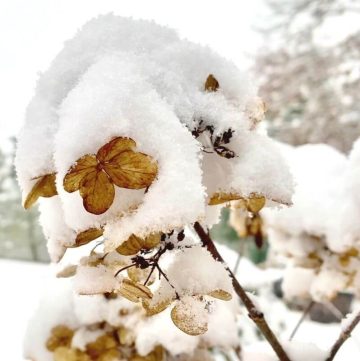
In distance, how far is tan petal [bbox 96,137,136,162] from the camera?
317 mm

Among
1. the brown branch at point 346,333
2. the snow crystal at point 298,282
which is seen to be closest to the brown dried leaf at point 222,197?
the brown branch at point 346,333

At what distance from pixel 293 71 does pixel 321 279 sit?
24.5 ft

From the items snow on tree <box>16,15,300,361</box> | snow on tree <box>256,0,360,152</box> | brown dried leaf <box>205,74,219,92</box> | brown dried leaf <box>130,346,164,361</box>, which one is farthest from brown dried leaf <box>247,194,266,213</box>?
snow on tree <box>256,0,360,152</box>

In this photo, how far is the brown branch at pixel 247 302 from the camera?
40 cm

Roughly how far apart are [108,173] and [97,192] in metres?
0.02

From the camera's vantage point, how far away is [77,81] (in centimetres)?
39

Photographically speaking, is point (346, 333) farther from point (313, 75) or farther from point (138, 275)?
point (313, 75)

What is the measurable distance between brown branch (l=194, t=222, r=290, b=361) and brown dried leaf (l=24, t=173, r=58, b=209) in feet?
0.40

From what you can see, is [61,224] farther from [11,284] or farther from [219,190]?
[11,284]

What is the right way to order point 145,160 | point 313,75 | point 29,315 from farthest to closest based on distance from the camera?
point 313,75 < point 29,315 < point 145,160

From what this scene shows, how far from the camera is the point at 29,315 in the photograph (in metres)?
1.86

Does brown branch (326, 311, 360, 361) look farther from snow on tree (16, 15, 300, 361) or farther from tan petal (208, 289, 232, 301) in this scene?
tan petal (208, 289, 232, 301)

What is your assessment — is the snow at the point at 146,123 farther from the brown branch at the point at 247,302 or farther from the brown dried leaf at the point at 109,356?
the brown dried leaf at the point at 109,356

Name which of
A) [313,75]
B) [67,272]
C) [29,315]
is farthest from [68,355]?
[313,75]
